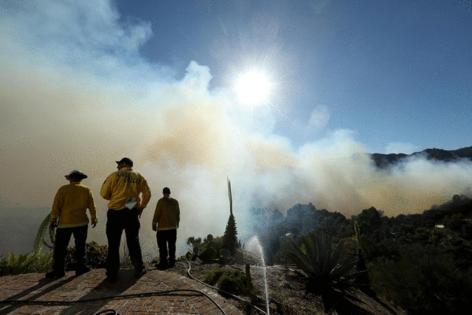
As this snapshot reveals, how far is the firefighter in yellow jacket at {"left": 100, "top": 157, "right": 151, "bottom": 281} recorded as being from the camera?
185 inches

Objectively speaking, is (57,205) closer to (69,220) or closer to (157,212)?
(69,220)

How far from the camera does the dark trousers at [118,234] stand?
4676 millimetres

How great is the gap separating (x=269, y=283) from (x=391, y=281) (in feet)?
16.5

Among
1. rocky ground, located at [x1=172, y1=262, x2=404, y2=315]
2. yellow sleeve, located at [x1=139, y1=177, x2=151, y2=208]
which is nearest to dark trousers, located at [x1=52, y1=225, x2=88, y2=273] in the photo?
yellow sleeve, located at [x1=139, y1=177, x2=151, y2=208]

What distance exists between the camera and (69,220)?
510cm

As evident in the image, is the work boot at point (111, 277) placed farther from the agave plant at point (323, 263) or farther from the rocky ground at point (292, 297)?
the agave plant at point (323, 263)

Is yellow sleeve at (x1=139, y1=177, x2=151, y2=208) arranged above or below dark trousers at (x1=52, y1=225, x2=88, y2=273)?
above

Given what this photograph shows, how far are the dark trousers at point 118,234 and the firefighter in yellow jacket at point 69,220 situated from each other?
790mm

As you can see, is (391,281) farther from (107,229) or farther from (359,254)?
(107,229)

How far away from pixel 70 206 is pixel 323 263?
5899 mm

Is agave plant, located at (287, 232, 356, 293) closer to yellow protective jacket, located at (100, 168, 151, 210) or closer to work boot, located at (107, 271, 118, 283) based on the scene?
work boot, located at (107, 271, 118, 283)

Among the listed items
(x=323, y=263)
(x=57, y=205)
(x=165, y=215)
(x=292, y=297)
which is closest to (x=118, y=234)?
(x=57, y=205)

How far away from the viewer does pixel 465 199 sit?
8994cm

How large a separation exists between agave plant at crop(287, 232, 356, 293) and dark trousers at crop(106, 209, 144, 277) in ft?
13.9
